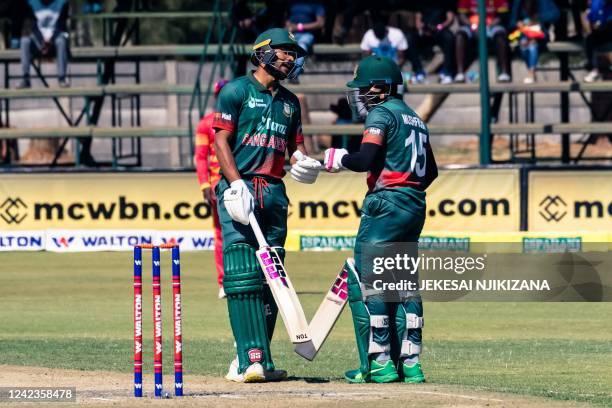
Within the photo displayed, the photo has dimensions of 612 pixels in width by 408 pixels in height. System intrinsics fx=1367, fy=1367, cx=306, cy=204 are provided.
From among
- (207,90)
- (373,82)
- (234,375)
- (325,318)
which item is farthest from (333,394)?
(207,90)

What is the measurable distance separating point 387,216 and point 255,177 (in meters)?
1.02

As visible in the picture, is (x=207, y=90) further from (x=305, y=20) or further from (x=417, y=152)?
(x=417, y=152)

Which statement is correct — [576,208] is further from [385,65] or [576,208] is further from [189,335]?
[385,65]

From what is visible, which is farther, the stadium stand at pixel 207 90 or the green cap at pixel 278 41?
the stadium stand at pixel 207 90

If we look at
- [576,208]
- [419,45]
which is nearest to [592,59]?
[419,45]

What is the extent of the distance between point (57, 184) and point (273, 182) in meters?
13.5

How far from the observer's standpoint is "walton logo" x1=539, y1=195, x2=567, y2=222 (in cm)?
2220

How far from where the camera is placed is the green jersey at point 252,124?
32.2 ft

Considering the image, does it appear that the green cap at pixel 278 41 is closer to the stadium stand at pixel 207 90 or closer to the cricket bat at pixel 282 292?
the cricket bat at pixel 282 292

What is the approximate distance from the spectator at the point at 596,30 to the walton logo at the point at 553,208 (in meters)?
5.38

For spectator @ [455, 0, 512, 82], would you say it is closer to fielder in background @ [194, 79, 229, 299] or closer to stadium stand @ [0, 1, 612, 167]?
stadium stand @ [0, 1, 612, 167]

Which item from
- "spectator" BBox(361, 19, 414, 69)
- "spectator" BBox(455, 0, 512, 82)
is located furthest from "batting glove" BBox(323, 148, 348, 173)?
"spectator" BBox(455, 0, 512, 82)

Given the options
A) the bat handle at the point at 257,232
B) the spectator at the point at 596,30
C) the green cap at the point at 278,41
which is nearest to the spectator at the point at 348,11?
the spectator at the point at 596,30

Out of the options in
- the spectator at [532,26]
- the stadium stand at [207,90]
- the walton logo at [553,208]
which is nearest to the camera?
the walton logo at [553,208]
